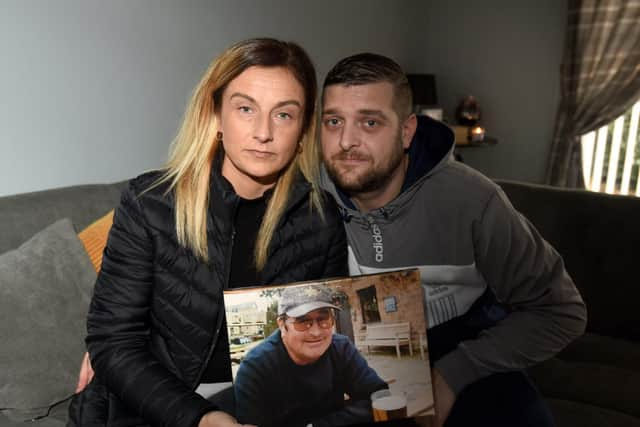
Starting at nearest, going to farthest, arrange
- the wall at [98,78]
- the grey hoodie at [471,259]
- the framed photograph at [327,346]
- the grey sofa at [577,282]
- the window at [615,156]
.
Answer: the framed photograph at [327,346] → the grey hoodie at [471,259] → the grey sofa at [577,282] → the wall at [98,78] → the window at [615,156]

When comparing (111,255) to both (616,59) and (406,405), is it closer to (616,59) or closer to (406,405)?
(406,405)

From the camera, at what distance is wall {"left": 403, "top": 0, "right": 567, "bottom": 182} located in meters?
4.36

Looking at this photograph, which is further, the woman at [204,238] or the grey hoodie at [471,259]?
the grey hoodie at [471,259]

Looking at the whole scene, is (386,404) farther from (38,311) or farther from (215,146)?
(38,311)

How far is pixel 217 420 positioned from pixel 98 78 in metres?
1.56

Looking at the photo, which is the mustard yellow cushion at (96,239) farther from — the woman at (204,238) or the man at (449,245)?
the man at (449,245)

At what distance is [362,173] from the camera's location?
1174 mm

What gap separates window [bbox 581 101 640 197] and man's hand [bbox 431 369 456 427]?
11.8 ft

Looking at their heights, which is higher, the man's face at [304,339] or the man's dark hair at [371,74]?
the man's dark hair at [371,74]

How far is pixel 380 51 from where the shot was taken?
425 cm

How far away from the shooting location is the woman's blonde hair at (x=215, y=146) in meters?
1.11

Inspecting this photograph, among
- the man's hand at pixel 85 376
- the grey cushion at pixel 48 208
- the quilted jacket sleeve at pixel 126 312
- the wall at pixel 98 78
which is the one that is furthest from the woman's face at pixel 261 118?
the wall at pixel 98 78

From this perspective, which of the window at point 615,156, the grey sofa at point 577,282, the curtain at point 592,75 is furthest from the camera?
the window at point 615,156


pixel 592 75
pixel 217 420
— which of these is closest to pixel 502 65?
pixel 592 75
